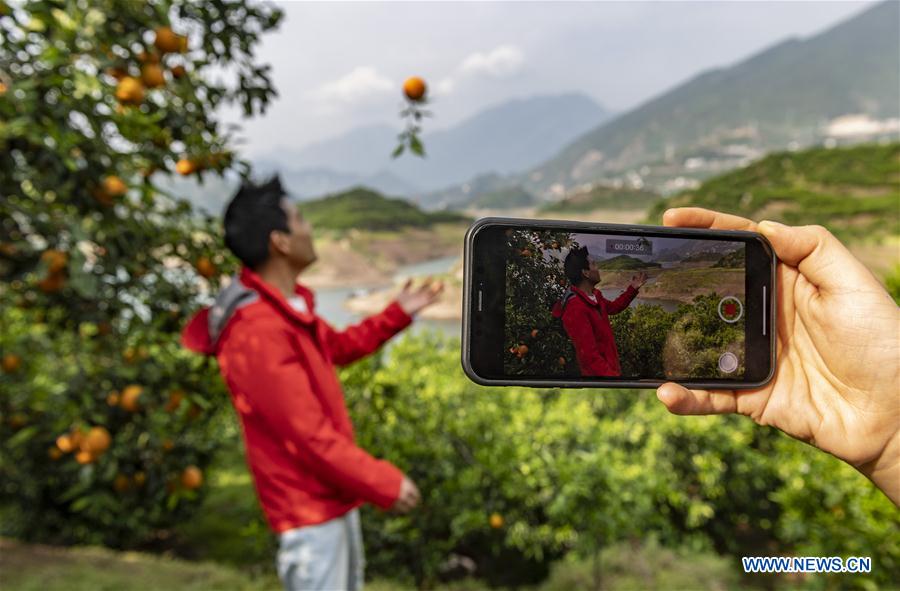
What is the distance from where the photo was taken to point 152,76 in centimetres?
187

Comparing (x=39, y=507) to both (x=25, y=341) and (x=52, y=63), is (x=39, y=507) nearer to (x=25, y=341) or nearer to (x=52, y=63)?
(x=25, y=341)

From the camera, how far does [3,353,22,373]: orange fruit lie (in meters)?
2.17

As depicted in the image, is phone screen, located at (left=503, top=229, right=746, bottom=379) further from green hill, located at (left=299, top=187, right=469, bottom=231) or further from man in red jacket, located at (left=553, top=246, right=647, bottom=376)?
green hill, located at (left=299, top=187, right=469, bottom=231)

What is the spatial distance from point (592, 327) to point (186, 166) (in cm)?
176

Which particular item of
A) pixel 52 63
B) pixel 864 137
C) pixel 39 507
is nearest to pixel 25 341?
pixel 52 63

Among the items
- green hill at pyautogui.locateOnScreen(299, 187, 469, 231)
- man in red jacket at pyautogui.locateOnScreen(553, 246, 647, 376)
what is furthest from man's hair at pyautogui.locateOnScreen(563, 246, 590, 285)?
green hill at pyautogui.locateOnScreen(299, 187, 469, 231)

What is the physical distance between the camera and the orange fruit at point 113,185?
1.76 meters

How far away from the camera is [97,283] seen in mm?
1762

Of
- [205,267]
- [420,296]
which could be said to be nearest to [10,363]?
[205,267]

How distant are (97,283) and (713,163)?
3306 inches

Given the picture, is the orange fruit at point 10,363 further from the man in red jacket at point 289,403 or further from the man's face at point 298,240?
the man's face at point 298,240

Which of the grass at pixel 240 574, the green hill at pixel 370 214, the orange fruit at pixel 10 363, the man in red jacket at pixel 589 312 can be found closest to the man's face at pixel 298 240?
the man in red jacket at pixel 589 312

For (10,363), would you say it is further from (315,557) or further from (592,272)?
(592,272)

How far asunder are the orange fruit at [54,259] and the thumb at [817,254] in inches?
76.0
